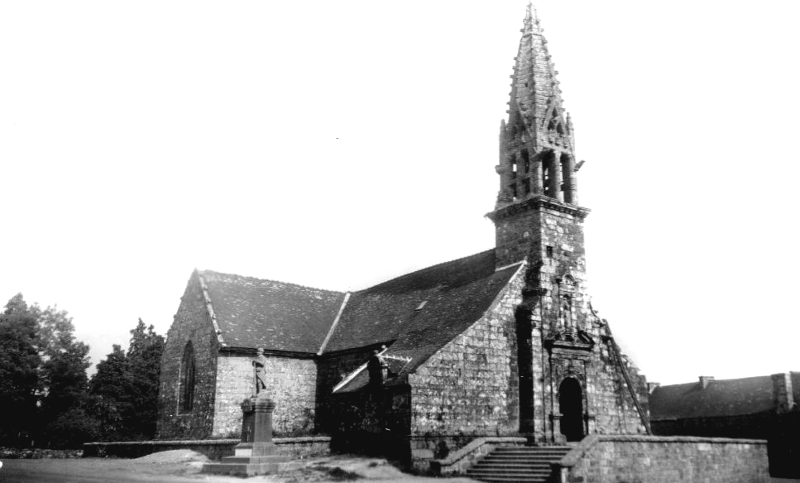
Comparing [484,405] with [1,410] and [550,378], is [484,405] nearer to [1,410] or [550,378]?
[550,378]

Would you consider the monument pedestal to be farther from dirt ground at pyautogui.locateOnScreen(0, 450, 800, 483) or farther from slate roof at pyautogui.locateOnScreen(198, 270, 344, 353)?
slate roof at pyautogui.locateOnScreen(198, 270, 344, 353)

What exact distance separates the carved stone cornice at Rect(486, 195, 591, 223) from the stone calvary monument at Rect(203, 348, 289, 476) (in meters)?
12.5

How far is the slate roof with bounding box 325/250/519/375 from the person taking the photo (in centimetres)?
2852

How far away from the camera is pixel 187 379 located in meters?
35.9

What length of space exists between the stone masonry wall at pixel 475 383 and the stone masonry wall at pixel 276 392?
10466 millimetres

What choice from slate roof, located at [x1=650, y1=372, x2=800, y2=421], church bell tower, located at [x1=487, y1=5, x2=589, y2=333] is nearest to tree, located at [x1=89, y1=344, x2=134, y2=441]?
church bell tower, located at [x1=487, y1=5, x2=589, y2=333]

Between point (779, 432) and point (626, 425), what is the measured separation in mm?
22740

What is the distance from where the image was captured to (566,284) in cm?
2986

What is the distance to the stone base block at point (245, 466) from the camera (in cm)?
2328

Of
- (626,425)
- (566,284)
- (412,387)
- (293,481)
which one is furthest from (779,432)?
(293,481)

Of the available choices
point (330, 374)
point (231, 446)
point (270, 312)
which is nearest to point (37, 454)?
point (270, 312)

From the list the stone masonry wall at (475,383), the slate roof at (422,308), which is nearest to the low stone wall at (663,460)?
the stone masonry wall at (475,383)

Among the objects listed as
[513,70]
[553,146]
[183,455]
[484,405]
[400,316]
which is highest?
[513,70]

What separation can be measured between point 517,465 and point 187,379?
1975 cm
